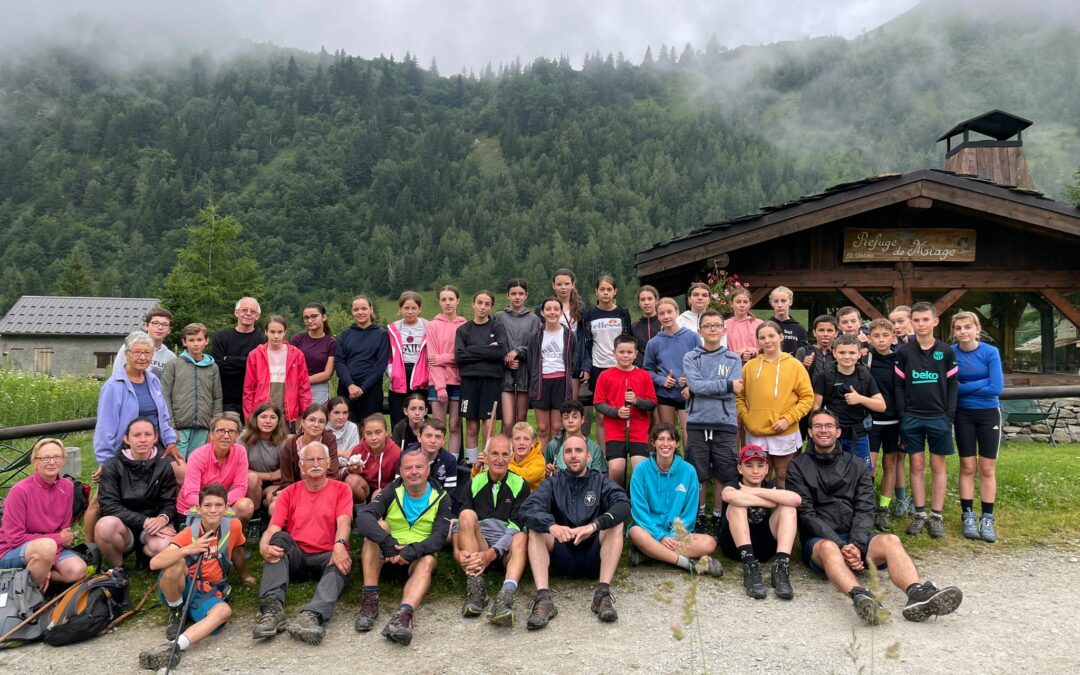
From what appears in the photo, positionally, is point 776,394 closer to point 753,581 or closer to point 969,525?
point 753,581

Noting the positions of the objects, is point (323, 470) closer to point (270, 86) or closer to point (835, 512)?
point (835, 512)

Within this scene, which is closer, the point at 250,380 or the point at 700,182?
the point at 250,380

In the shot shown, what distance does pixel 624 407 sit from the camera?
5711 mm

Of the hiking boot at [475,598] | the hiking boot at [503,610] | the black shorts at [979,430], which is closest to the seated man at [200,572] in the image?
the hiking boot at [475,598]

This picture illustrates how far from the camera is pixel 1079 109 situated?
108 metres

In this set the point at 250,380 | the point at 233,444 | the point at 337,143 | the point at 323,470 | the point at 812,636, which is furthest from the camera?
the point at 337,143

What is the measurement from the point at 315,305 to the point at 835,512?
496 cm

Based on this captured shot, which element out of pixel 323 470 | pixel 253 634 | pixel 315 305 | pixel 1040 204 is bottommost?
pixel 253 634

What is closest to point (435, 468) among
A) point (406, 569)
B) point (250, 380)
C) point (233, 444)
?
point (406, 569)

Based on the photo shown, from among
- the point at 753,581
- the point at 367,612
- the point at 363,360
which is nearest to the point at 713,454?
the point at 753,581

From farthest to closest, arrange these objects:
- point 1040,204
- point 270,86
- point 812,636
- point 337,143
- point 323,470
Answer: point 270,86, point 337,143, point 1040,204, point 323,470, point 812,636

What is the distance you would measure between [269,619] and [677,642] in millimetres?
2490

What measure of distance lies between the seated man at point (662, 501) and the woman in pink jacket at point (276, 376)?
3.15m

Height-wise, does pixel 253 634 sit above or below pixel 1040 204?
below
